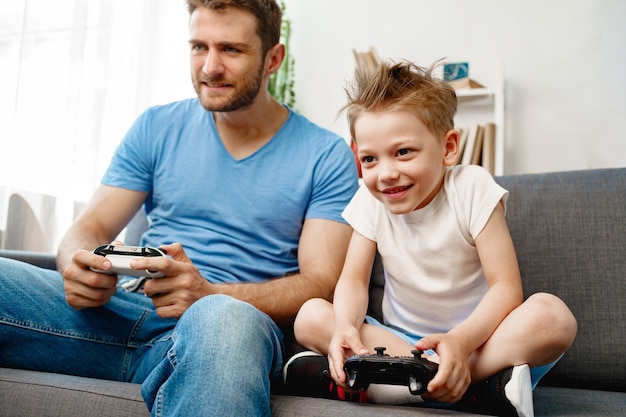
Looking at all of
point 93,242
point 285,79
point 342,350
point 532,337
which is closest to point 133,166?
point 93,242

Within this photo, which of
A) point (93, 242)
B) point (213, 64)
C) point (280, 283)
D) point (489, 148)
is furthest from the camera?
point (489, 148)

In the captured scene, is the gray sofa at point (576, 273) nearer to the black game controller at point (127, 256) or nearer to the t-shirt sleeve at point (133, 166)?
the black game controller at point (127, 256)

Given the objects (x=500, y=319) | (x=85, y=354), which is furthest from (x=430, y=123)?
(x=85, y=354)

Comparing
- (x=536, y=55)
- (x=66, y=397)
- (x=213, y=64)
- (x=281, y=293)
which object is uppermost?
(x=536, y=55)

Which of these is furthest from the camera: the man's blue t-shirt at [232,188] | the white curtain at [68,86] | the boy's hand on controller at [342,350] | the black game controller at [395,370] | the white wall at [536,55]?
the white wall at [536,55]

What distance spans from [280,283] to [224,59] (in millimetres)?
603

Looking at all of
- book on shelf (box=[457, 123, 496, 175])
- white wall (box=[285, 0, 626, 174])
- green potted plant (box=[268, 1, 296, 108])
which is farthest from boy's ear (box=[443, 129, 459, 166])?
green potted plant (box=[268, 1, 296, 108])

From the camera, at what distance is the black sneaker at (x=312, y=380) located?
1027 millimetres

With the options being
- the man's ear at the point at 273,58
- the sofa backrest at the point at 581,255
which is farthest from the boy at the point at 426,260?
the man's ear at the point at 273,58

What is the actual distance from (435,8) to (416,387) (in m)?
2.89

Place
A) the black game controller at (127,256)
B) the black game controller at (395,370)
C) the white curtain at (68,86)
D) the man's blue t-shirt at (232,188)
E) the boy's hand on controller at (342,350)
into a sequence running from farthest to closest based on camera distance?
the white curtain at (68,86)
the man's blue t-shirt at (232,188)
the black game controller at (127,256)
the boy's hand on controller at (342,350)
the black game controller at (395,370)

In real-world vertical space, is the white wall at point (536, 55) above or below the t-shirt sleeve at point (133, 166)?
above

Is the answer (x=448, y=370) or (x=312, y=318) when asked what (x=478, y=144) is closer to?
(x=312, y=318)

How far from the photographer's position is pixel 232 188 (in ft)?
4.95
